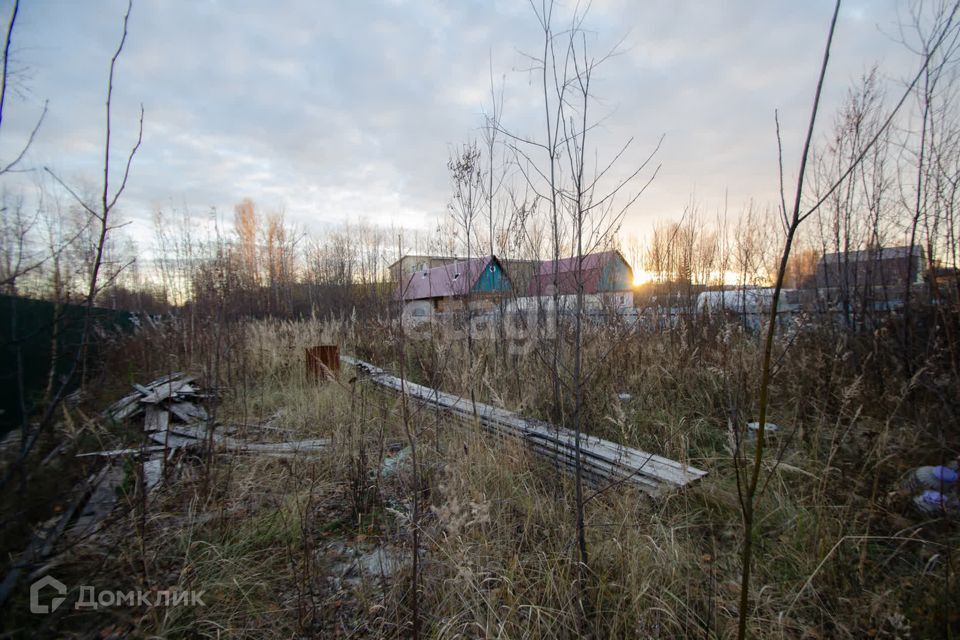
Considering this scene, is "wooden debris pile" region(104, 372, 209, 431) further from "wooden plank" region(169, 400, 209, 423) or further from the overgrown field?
the overgrown field

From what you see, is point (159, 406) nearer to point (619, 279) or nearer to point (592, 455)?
point (592, 455)

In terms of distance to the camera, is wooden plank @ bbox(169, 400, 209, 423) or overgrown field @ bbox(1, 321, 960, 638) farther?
wooden plank @ bbox(169, 400, 209, 423)

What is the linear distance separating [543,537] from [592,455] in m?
0.68

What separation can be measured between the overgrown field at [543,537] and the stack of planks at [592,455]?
0.09 metres

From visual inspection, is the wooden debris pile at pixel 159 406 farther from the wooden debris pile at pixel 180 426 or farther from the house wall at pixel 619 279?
the house wall at pixel 619 279

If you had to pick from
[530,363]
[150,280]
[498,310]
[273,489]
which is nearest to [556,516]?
[273,489]

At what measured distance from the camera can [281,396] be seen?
4.66m

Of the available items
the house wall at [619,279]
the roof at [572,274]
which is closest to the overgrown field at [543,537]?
the roof at [572,274]

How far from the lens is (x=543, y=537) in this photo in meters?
1.84

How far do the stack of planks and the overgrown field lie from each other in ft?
0.29

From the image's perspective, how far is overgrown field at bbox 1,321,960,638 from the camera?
1.34 metres

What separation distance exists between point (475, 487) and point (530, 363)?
2044 mm

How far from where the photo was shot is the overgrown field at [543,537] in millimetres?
1343

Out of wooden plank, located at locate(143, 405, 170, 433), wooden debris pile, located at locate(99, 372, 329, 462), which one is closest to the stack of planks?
wooden debris pile, located at locate(99, 372, 329, 462)
